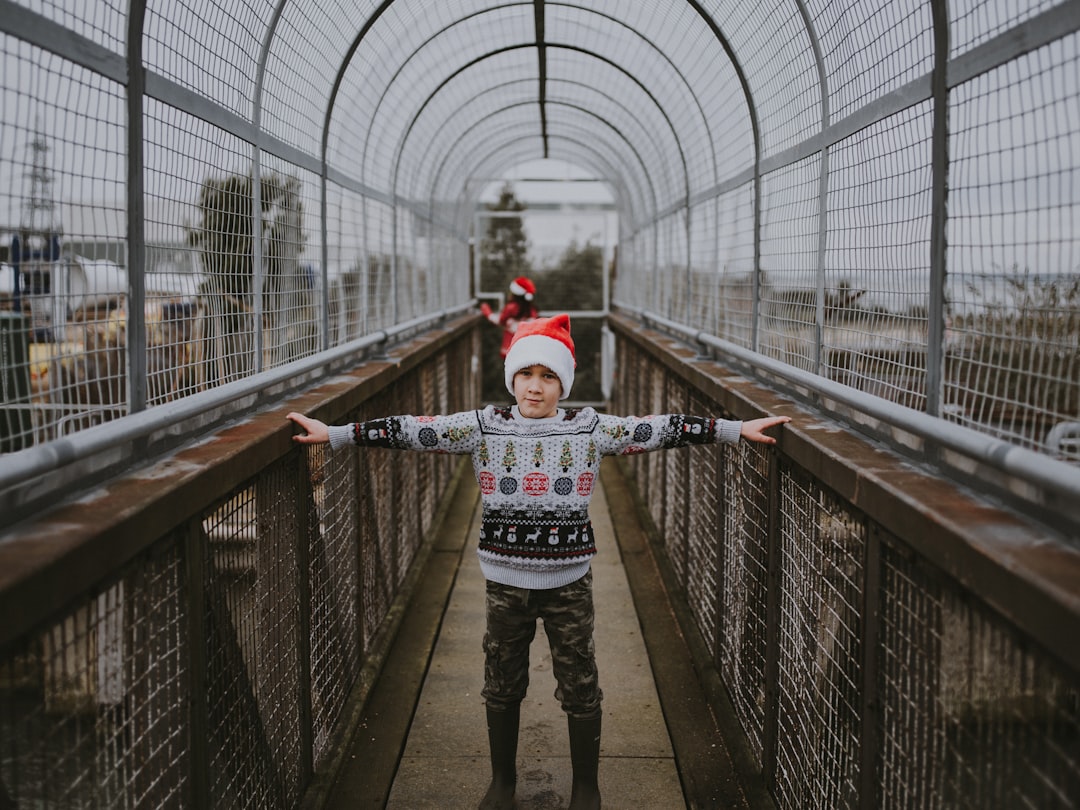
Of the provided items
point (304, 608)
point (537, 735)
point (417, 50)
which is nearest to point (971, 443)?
point (304, 608)

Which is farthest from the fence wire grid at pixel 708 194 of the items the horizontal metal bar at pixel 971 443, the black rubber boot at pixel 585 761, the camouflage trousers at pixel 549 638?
the black rubber boot at pixel 585 761

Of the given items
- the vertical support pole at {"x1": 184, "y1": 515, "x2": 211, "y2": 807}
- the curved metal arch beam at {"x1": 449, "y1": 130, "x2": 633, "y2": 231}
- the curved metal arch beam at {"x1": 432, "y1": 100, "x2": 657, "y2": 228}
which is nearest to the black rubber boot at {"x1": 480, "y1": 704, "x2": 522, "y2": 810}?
the vertical support pole at {"x1": 184, "y1": 515, "x2": 211, "y2": 807}

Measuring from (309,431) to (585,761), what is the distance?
4.76ft

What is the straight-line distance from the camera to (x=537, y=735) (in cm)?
482

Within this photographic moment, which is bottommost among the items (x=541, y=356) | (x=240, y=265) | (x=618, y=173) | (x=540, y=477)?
(x=540, y=477)

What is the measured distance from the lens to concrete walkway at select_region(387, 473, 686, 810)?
4273 mm

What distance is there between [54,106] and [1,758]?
4.41 feet

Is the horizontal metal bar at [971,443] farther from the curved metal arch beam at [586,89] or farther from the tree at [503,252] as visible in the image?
the tree at [503,252]

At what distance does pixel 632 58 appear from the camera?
32.0ft

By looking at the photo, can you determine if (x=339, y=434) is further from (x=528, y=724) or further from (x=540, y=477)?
(x=528, y=724)

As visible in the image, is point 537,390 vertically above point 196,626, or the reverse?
point 537,390

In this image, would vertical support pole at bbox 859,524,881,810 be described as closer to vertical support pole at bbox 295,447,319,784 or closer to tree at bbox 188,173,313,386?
vertical support pole at bbox 295,447,319,784

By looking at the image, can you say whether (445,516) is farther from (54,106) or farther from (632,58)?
(54,106)

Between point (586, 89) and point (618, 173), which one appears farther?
point (618, 173)
